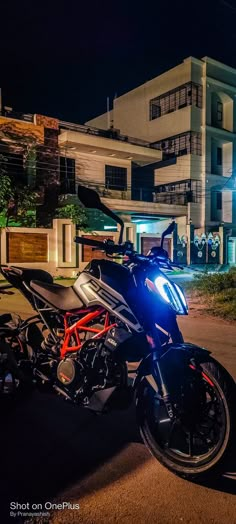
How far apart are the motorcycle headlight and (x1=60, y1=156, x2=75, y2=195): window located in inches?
860

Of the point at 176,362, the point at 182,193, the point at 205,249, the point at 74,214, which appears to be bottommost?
the point at 176,362

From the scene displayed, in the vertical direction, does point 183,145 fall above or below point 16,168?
above

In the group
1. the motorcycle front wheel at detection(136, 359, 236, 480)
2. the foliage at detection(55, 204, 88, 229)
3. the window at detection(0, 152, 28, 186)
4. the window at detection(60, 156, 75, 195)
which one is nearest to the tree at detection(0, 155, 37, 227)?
the window at detection(0, 152, 28, 186)

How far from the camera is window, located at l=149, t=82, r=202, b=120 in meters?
30.9

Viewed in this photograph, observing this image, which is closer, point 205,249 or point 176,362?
point 176,362

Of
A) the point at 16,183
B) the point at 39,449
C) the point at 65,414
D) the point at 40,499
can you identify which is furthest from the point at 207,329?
the point at 16,183

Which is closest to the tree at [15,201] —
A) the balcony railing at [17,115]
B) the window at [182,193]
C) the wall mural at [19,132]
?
the wall mural at [19,132]

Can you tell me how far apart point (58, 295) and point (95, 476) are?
1.25 m

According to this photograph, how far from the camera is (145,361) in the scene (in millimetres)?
2740

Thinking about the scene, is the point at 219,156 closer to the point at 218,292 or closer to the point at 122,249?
the point at 218,292

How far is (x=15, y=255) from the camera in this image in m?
17.1

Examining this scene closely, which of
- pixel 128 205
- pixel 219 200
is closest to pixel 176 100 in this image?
pixel 219 200

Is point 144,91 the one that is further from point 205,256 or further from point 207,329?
point 207,329

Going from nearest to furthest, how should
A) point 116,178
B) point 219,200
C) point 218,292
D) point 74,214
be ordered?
point 218,292, point 74,214, point 116,178, point 219,200
